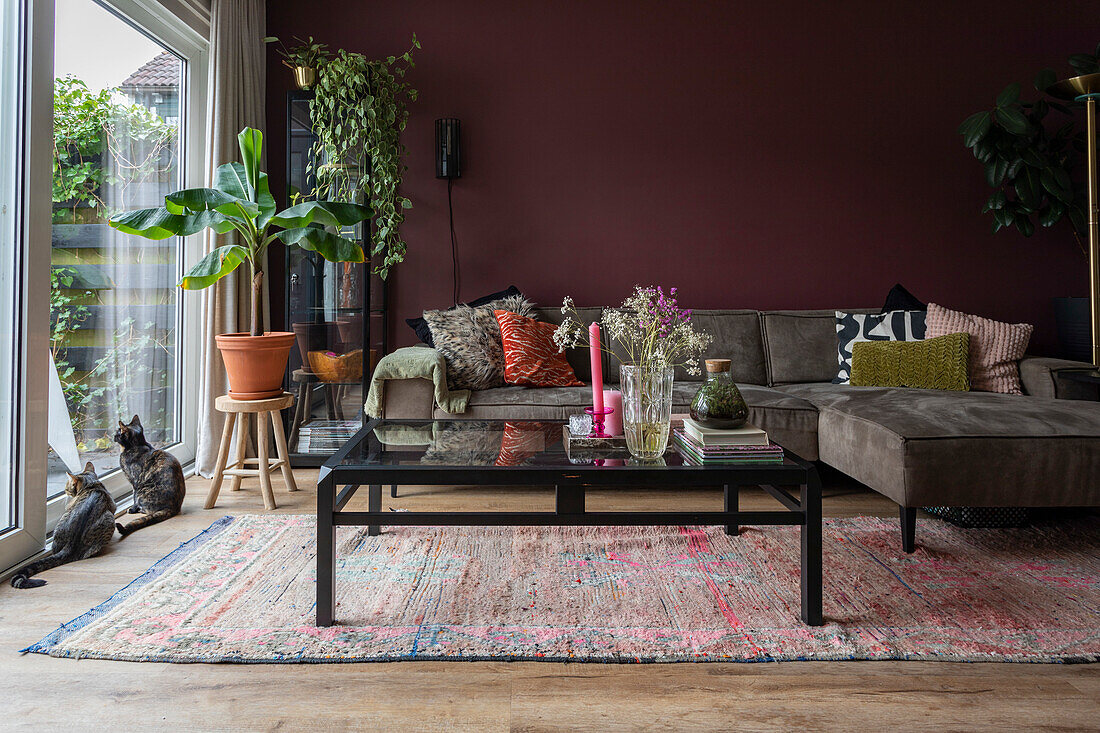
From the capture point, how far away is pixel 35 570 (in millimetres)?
2158

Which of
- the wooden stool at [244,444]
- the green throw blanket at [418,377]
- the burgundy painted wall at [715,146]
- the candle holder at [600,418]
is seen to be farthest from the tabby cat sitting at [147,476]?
the candle holder at [600,418]

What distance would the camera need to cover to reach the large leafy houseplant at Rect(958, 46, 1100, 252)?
3.59 metres

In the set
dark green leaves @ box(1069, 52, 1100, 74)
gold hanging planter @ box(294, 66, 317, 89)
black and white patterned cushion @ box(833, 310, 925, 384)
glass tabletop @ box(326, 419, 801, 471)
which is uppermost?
gold hanging planter @ box(294, 66, 317, 89)

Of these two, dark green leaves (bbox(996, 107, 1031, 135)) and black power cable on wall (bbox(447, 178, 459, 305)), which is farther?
black power cable on wall (bbox(447, 178, 459, 305))

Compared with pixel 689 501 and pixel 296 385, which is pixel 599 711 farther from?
pixel 296 385

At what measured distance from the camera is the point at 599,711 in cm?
148

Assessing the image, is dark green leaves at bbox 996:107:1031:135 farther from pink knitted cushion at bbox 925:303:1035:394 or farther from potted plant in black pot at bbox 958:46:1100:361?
pink knitted cushion at bbox 925:303:1035:394

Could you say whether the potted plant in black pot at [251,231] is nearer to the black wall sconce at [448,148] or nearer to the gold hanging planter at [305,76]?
the gold hanging planter at [305,76]

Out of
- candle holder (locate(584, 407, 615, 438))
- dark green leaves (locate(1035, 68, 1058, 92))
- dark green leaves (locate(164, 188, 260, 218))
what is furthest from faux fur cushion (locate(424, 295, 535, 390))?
dark green leaves (locate(1035, 68, 1058, 92))

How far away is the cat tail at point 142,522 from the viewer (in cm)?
256

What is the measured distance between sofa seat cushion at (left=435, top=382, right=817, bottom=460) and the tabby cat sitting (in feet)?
3.60

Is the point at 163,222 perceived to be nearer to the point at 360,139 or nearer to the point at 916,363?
the point at 360,139

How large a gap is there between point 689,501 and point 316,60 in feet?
9.64

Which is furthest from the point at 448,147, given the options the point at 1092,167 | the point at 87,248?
the point at 1092,167
